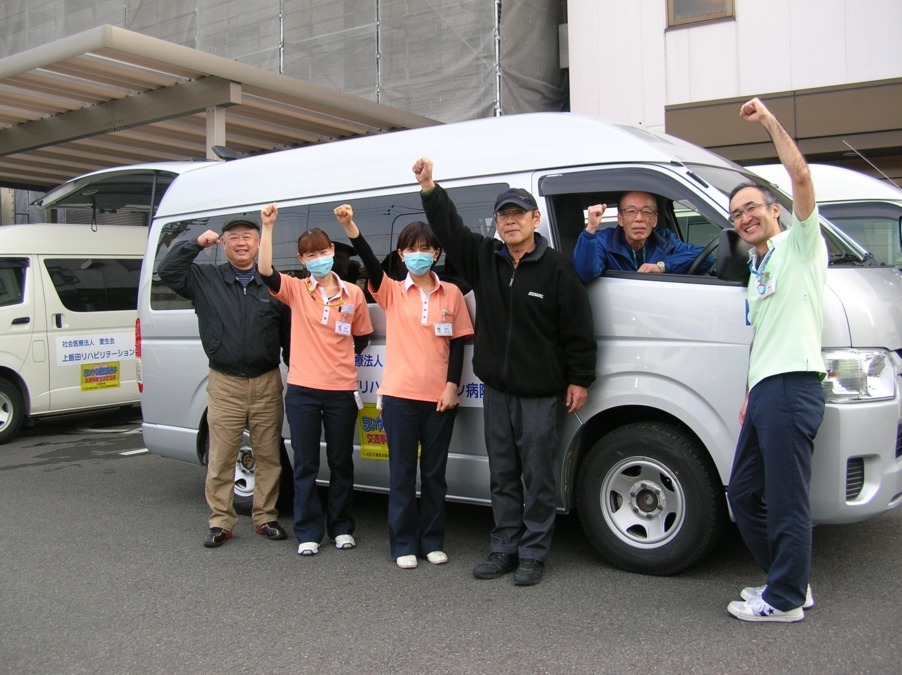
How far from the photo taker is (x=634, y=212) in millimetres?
4508

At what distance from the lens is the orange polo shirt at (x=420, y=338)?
4.77 m

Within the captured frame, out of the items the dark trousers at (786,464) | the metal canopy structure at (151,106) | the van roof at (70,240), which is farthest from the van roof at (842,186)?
the van roof at (70,240)

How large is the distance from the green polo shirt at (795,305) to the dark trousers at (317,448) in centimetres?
244

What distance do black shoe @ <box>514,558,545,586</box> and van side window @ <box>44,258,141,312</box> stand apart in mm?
7158

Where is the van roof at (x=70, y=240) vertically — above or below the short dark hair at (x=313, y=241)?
above

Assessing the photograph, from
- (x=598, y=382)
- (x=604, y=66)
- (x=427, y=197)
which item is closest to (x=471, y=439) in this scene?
(x=598, y=382)

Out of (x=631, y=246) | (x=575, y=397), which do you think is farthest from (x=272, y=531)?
(x=631, y=246)

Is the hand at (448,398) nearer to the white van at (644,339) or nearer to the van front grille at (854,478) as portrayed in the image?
the white van at (644,339)

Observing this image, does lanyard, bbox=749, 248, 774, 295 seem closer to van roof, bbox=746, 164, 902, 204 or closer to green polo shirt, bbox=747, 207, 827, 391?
green polo shirt, bbox=747, 207, 827, 391

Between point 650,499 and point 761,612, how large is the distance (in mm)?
805

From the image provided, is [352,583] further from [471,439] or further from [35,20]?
[35,20]

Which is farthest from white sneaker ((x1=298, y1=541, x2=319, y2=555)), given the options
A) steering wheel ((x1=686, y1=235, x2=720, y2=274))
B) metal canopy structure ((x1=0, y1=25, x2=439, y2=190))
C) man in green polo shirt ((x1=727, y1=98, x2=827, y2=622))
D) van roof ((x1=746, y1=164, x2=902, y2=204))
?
metal canopy structure ((x1=0, y1=25, x2=439, y2=190))

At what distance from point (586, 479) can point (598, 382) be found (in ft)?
1.70

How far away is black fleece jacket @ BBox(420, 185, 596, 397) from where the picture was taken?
14.2ft
